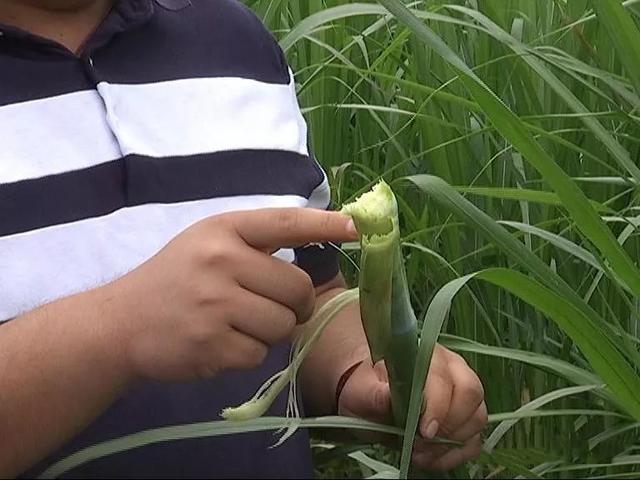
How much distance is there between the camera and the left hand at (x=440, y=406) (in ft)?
2.86

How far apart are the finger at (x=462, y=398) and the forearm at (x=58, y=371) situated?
24 centimetres

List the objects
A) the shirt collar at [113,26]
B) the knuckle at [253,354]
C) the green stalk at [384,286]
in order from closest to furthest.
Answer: the green stalk at [384,286] < the knuckle at [253,354] < the shirt collar at [113,26]

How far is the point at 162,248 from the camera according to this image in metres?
0.82

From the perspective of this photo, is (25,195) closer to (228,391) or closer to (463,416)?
(228,391)

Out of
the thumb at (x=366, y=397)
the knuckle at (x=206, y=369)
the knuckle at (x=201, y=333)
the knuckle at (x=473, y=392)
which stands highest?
the knuckle at (x=201, y=333)

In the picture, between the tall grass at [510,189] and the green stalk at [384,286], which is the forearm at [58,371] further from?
the green stalk at [384,286]

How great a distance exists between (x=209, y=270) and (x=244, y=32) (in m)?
0.41

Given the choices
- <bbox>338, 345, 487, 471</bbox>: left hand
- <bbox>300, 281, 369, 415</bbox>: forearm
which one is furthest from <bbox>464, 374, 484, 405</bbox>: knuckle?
<bbox>300, 281, 369, 415</bbox>: forearm

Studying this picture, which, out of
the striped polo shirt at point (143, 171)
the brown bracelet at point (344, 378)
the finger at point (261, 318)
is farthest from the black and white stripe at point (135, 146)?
the finger at point (261, 318)

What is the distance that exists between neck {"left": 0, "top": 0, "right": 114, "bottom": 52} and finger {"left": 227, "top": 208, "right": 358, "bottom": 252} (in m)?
0.32

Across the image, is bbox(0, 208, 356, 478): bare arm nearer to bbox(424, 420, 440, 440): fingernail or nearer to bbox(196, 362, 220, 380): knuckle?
bbox(196, 362, 220, 380): knuckle

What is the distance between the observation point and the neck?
3.19ft

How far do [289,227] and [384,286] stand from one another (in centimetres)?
7

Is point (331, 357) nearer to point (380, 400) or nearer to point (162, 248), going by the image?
point (380, 400)
